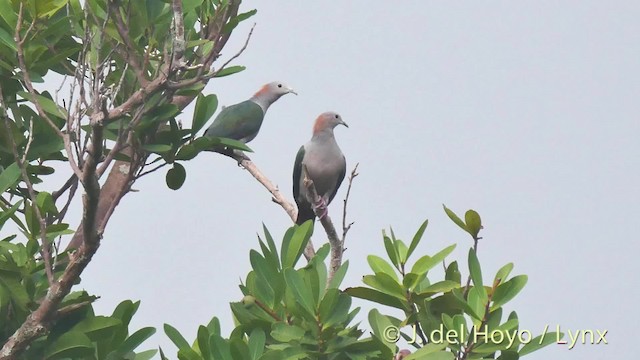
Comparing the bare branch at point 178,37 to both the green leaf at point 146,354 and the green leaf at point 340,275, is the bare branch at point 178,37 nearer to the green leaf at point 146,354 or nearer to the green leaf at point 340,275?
the green leaf at point 340,275

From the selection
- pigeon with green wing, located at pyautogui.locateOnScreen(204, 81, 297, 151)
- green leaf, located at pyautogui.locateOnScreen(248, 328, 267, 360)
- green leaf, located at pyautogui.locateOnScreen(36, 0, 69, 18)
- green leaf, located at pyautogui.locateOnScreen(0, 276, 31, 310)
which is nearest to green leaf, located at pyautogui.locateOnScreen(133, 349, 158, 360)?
green leaf, located at pyautogui.locateOnScreen(0, 276, 31, 310)

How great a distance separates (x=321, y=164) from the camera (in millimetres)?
7781

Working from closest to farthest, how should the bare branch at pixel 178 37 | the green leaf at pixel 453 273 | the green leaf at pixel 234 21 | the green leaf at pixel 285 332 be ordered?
the bare branch at pixel 178 37 → the green leaf at pixel 285 332 → the green leaf at pixel 453 273 → the green leaf at pixel 234 21

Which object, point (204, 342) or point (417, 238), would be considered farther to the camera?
point (417, 238)

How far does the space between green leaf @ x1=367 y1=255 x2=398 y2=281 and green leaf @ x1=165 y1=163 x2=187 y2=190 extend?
100cm

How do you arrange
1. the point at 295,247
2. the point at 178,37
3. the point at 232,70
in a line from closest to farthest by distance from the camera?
the point at 178,37 < the point at 295,247 < the point at 232,70

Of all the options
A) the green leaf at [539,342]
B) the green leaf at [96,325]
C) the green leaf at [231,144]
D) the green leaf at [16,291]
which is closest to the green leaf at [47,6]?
the green leaf at [231,144]

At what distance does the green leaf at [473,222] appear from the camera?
13.5ft

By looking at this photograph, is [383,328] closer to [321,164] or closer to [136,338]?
[136,338]

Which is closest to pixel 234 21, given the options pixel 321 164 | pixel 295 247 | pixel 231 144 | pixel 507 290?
pixel 231 144

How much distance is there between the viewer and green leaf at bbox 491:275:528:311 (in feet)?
13.2

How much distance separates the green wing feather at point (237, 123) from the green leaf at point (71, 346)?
4182 mm

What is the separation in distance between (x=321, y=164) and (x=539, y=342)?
155 inches

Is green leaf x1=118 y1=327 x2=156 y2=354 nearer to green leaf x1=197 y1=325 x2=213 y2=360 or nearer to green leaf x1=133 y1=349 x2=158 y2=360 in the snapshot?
green leaf x1=133 y1=349 x2=158 y2=360
